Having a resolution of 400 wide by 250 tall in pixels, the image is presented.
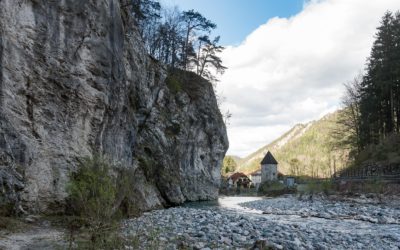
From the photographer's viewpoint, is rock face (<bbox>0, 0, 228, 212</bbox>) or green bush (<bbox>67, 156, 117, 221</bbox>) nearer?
green bush (<bbox>67, 156, 117, 221</bbox>)

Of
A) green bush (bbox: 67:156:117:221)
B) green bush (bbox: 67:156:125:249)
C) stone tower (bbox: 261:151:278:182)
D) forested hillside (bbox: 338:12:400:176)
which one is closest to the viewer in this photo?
green bush (bbox: 67:156:125:249)

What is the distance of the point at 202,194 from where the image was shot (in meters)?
48.5

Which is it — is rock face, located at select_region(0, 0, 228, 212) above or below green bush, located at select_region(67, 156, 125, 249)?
above

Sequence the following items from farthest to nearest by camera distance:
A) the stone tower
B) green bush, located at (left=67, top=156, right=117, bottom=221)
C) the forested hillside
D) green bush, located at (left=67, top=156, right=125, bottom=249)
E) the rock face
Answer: the stone tower
the forested hillside
the rock face
green bush, located at (left=67, top=156, right=117, bottom=221)
green bush, located at (left=67, top=156, right=125, bottom=249)

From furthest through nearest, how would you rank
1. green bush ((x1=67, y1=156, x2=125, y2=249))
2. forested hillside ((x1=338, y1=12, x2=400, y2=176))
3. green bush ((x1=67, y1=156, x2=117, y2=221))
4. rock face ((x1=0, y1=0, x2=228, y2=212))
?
1. forested hillside ((x1=338, y1=12, x2=400, y2=176))
2. rock face ((x1=0, y1=0, x2=228, y2=212))
3. green bush ((x1=67, y1=156, x2=117, y2=221))
4. green bush ((x1=67, y1=156, x2=125, y2=249))

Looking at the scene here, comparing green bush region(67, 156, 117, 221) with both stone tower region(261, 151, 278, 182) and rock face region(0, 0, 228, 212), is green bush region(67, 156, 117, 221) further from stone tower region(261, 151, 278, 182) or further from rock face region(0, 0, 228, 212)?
stone tower region(261, 151, 278, 182)

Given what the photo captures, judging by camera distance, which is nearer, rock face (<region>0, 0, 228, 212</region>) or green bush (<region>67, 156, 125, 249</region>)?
green bush (<region>67, 156, 125, 249</region>)

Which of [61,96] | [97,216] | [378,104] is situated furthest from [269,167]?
[97,216]

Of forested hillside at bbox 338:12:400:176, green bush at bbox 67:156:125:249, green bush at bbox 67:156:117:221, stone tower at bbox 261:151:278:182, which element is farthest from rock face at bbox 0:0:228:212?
stone tower at bbox 261:151:278:182

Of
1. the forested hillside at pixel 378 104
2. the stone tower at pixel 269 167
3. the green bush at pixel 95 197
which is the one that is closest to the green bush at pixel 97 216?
the green bush at pixel 95 197

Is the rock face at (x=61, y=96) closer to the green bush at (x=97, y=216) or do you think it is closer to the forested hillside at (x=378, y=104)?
the green bush at (x=97, y=216)

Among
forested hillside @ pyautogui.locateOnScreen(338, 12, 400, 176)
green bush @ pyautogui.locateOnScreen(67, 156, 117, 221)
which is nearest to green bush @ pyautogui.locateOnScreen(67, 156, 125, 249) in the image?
green bush @ pyautogui.locateOnScreen(67, 156, 117, 221)

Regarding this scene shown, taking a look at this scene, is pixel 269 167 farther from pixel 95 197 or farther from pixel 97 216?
pixel 97 216

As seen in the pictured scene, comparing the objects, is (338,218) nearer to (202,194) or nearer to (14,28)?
(14,28)
